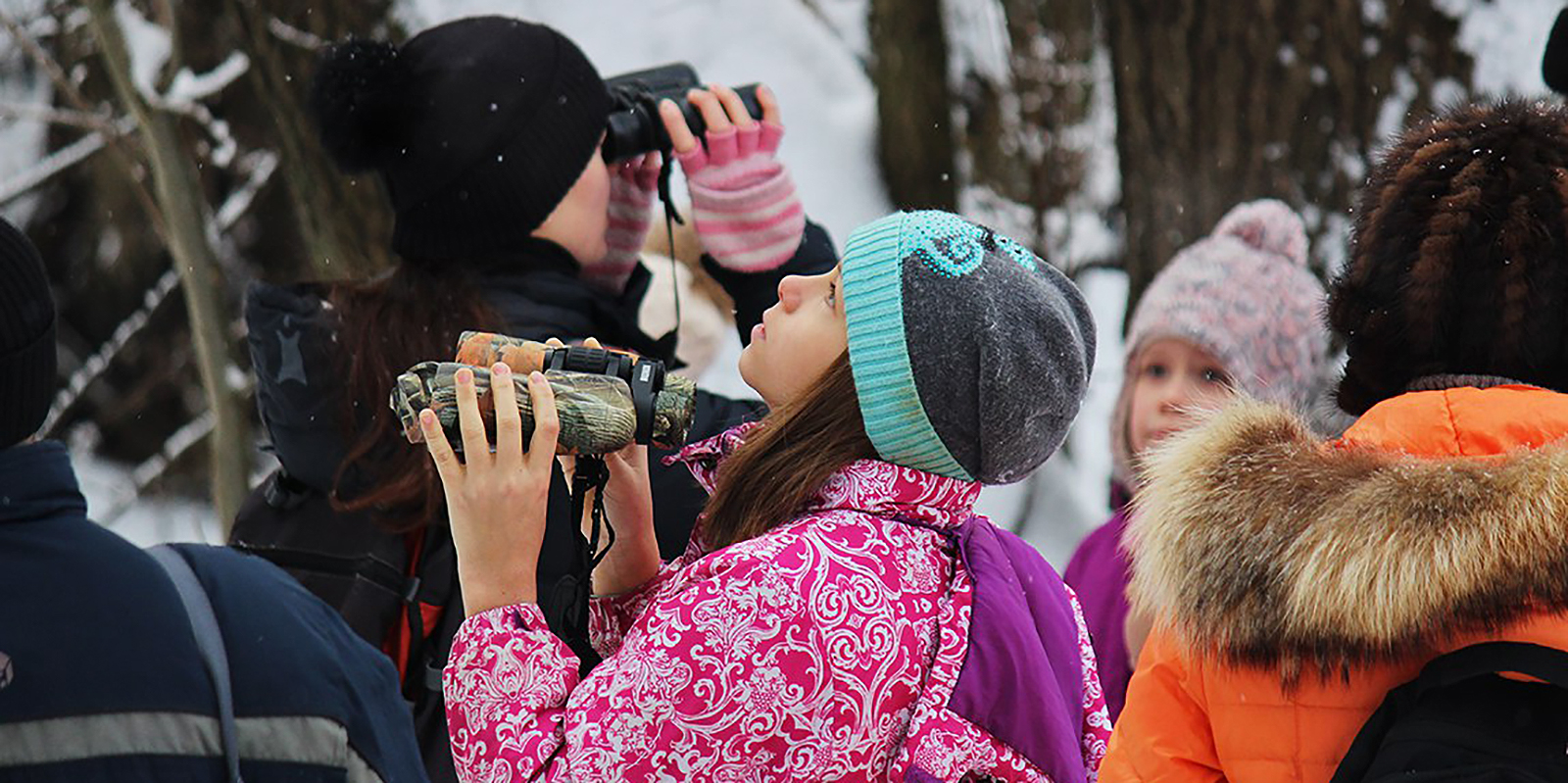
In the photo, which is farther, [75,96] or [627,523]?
[75,96]

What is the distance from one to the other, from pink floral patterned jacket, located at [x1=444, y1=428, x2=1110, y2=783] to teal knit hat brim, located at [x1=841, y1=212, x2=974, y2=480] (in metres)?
0.03

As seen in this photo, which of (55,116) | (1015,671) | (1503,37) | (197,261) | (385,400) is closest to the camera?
(1015,671)

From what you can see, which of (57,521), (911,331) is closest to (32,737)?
(57,521)

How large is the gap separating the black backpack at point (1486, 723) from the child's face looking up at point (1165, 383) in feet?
5.96

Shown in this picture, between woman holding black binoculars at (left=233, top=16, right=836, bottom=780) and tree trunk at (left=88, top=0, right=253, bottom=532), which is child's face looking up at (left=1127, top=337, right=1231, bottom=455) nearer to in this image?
woman holding black binoculars at (left=233, top=16, right=836, bottom=780)

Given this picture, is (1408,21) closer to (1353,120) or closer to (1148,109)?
(1353,120)

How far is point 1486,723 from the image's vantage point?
153cm

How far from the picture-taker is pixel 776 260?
108 inches

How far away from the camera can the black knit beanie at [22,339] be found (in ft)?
5.73

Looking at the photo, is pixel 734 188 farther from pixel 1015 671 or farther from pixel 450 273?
pixel 1015 671

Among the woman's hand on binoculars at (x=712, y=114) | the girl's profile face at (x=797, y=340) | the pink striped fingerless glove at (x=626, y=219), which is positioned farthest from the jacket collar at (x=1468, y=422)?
the pink striped fingerless glove at (x=626, y=219)

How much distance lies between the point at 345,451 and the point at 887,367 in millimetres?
1047

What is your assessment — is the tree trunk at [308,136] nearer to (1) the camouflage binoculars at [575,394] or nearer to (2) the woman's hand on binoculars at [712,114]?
(2) the woman's hand on binoculars at [712,114]

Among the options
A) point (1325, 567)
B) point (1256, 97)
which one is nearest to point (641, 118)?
point (1325, 567)
